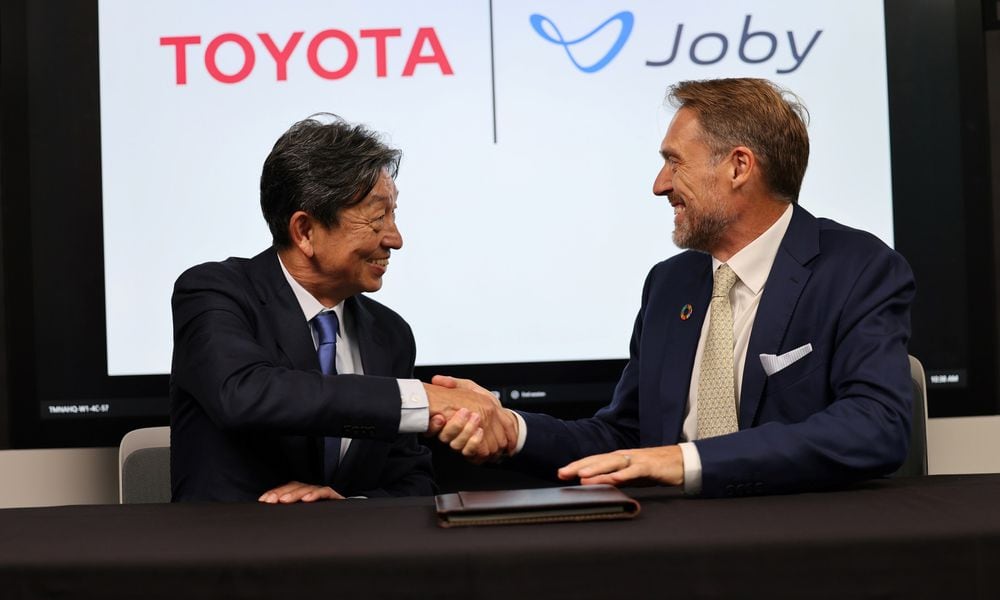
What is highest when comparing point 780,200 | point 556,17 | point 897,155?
point 556,17

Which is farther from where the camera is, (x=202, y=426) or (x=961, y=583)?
(x=202, y=426)

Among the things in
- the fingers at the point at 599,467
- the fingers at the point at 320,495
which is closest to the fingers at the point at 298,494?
the fingers at the point at 320,495

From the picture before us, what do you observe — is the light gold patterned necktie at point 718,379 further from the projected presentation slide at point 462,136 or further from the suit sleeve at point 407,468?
the projected presentation slide at point 462,136

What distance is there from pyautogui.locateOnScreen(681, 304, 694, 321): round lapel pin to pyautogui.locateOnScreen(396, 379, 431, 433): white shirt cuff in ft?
2.19

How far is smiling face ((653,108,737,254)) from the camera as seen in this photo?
2.30 m

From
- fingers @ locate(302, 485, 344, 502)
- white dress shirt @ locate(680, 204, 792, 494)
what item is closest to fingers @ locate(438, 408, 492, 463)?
fingers @ locate(302, 485, 344, 502)

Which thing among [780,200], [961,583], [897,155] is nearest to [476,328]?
[780,200]

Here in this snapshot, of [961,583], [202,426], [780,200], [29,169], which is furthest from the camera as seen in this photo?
[29,169]

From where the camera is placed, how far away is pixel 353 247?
7.72 ft

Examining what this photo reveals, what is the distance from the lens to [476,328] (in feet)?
10.8

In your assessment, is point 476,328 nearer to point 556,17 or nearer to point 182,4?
point 556,17

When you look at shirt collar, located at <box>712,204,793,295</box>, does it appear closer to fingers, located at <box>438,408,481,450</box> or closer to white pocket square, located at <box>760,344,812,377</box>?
white pocket square, located at <box>760,344,812,377</box>

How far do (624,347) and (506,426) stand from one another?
1181 millimetres

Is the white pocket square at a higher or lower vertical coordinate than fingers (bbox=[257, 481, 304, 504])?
higher
